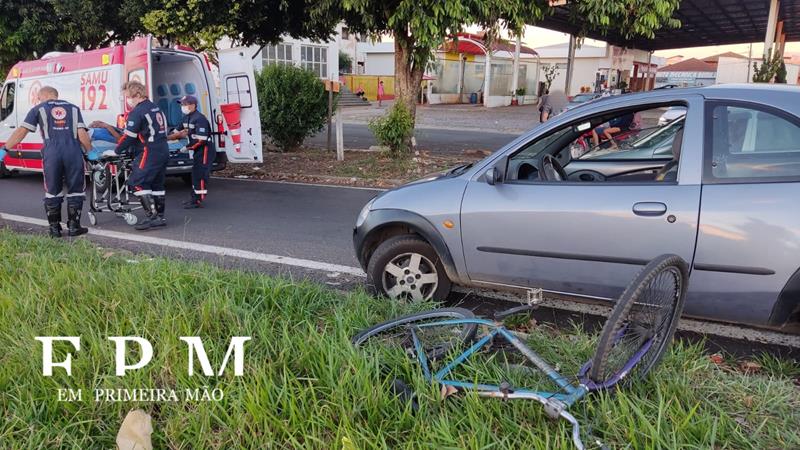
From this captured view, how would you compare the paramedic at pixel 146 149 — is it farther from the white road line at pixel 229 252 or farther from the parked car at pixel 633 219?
the parked car at pixel 633 219

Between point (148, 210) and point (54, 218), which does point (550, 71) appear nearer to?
point (148, 210)

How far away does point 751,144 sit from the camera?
11.6ft

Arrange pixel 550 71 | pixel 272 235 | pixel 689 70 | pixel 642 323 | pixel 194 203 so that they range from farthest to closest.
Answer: pixel 689 70 < pixel 550 71 < pixel 194 203 < pixel 272 235 < pixel 642 323

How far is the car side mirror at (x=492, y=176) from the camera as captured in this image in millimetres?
3982

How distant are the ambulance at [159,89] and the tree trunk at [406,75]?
3.14 m

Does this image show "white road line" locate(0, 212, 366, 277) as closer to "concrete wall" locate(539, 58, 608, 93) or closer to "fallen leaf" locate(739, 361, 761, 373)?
"fallen leaf" locate(739, 361, 761, 373)

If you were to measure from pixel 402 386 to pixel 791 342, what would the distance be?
2.88 m

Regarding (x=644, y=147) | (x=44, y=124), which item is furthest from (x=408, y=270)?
(x=44, y=124)

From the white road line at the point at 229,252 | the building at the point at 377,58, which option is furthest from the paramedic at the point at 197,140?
the building at the point at 377,58

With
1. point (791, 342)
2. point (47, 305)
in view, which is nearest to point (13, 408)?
point (47, 305)

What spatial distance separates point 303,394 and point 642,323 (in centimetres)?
161

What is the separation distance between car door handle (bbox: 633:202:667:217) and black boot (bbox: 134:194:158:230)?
5945 millimetres

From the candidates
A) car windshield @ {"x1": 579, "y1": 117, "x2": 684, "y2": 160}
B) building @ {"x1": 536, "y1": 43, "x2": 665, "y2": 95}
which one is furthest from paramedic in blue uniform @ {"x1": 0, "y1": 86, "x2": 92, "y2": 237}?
building @ {"x1": 536, "y1": 43, "x2": 665, "y2": 95}

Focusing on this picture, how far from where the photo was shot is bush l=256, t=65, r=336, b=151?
45.0ft
